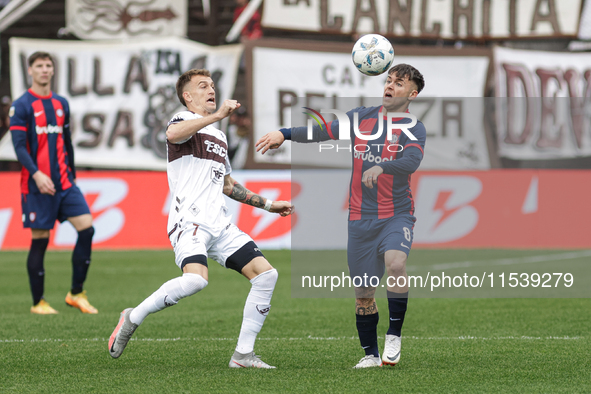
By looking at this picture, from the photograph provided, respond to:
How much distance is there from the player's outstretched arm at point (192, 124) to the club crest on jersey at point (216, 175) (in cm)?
34

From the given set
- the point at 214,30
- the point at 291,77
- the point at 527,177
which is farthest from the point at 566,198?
the point at 214,30

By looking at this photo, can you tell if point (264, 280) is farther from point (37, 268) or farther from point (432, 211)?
point (432, 211)

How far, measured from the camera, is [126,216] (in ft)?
50.1

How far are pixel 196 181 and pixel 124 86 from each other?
1361 centimetres

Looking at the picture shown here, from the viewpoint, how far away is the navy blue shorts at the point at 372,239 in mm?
5457

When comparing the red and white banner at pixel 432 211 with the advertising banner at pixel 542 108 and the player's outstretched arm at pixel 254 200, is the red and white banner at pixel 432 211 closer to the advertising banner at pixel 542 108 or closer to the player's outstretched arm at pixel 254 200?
the advertising banner at pixel 542 108

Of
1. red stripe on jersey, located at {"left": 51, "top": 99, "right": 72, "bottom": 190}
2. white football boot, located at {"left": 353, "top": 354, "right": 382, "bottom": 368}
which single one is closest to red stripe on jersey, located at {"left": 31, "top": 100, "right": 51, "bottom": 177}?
red stripe on jersey, located at {"left": 51, "top": 99, "right": 72, "bottom": 190}

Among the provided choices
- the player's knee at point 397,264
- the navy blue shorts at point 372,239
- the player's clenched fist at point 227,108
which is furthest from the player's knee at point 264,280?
the player's clenched fist at point 227,108

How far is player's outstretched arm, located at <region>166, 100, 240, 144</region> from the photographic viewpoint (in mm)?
5039

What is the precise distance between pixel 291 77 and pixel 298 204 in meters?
4.01

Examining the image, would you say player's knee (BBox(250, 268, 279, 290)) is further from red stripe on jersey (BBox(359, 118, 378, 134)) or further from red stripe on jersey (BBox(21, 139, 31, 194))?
red stripe on jersey (BBox(21, 139, 31, 194))

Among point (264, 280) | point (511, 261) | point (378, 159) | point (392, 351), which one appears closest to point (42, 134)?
point (264, 280)

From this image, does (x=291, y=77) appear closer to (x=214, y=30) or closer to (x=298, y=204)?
(x=214, y=30)

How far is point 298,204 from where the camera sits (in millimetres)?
15188
